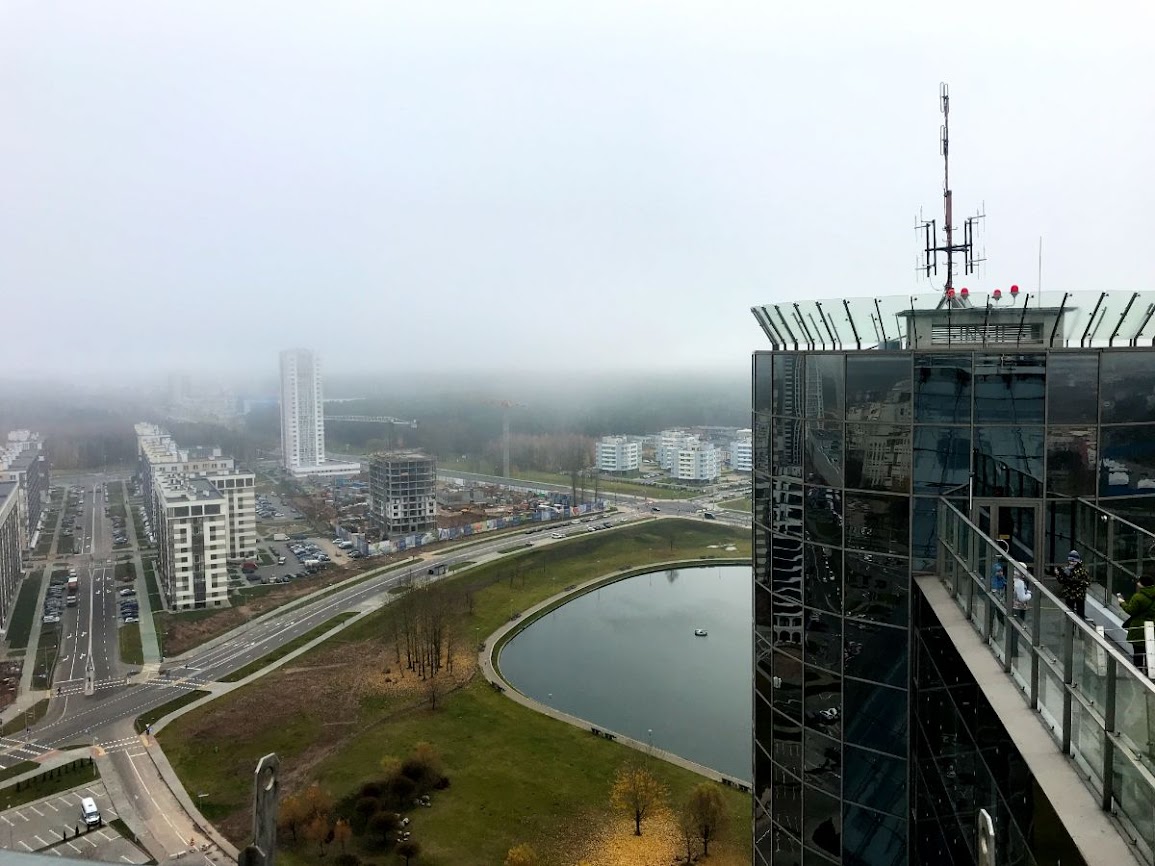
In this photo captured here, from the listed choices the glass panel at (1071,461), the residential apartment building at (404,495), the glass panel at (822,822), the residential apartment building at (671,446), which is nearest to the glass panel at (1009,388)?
the glass panel at (1071,461)

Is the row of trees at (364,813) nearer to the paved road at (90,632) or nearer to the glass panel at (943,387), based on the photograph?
the paved road at (90,632)

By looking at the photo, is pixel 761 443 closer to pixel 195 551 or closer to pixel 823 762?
pixel 823 762

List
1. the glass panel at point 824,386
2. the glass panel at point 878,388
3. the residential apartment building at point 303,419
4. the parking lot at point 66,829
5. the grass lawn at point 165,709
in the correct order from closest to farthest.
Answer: the glass panel at point 878,388
the glass panel at point 824,386
the parking lot at point 66,829
the grass lawn at point 165,709
the residential apartment building at point 303,419

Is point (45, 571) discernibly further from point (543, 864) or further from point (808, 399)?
point (808, 399)

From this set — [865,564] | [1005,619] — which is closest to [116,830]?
[865,564]

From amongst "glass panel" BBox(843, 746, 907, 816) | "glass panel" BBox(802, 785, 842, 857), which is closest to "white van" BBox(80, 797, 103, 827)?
"glass panel" BBox(802, 785, 842, 857)

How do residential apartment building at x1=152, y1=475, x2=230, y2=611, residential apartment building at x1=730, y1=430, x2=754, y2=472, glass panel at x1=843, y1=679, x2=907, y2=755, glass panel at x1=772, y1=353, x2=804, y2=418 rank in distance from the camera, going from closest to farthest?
glass panel at x1=843, y1=679, x2=907, y2=755, glass panel at x1=772, y1=353, x2=804, y2=418, residential apartment building at x1=152, y1=475, x2=230, y2=611, residential apartment building at x1=730, y1=430, x2=754, y2=472

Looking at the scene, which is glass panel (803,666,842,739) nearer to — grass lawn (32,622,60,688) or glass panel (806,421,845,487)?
glass panel (806,421,845,487)

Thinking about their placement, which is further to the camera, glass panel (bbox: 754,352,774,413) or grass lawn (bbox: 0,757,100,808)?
grass lawn (bbox: 0,757,100,808)
